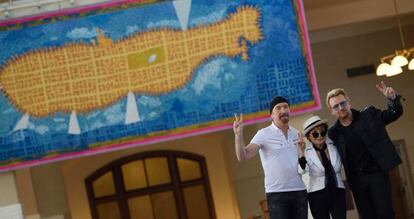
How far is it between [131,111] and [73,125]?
55 centimetres

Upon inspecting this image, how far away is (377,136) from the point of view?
526cm

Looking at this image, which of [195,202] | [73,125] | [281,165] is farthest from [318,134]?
[195,202]

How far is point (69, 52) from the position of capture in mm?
6871

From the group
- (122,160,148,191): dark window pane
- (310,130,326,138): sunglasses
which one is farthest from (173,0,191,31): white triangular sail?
(122,160,148,191): dark window pane

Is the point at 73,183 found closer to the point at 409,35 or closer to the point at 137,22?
the point at 137,22

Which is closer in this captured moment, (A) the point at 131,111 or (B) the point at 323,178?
(B) the point at 323,178

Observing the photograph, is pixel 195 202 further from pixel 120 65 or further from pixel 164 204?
pixel 120 65

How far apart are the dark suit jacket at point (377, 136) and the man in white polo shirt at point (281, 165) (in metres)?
0.34

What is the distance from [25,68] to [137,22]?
1.10 meters

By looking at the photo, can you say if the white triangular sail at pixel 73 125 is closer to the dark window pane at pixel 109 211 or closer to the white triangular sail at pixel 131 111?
the white triangular sail at pixel 131 111

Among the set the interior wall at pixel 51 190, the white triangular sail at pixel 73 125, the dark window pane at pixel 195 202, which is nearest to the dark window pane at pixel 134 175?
the dark window pane at pixel 195 202

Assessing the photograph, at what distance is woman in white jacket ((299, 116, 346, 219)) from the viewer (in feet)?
17.4

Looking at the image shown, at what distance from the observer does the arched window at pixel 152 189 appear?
439 inches

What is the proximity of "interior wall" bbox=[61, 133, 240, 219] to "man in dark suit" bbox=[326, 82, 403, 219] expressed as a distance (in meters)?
5.66
